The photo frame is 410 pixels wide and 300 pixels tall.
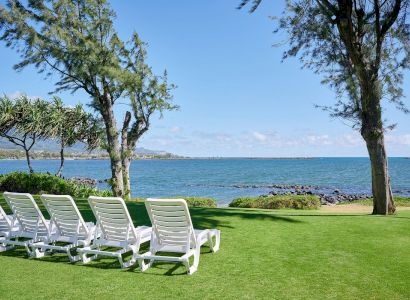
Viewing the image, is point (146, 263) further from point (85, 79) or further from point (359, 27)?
point (85, 79)

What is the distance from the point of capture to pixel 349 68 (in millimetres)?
13766

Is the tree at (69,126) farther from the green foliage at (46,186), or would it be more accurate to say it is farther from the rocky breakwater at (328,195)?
the rocky breakwater at (328,195)

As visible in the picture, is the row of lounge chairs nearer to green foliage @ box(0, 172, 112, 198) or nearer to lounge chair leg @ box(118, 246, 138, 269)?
lounge chair leg @ box(118, 246, 138, 269)

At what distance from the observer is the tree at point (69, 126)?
1072 inches

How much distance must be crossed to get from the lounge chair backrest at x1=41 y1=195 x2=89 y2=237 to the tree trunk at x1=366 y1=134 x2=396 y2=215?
913 cm

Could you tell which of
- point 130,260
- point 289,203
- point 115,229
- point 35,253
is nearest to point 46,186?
point 289,203

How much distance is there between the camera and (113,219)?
20.7ft

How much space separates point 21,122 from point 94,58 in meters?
11.3

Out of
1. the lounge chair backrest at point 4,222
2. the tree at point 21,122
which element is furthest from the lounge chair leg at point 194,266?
the tree at point 21,122

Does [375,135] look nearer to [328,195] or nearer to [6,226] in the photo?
[6,226]

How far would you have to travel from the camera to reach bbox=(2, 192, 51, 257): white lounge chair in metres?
6.93

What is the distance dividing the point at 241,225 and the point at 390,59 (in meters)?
8.65

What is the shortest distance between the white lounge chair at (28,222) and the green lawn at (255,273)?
0.24 meters

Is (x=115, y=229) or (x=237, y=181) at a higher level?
(x=115, y=229)
